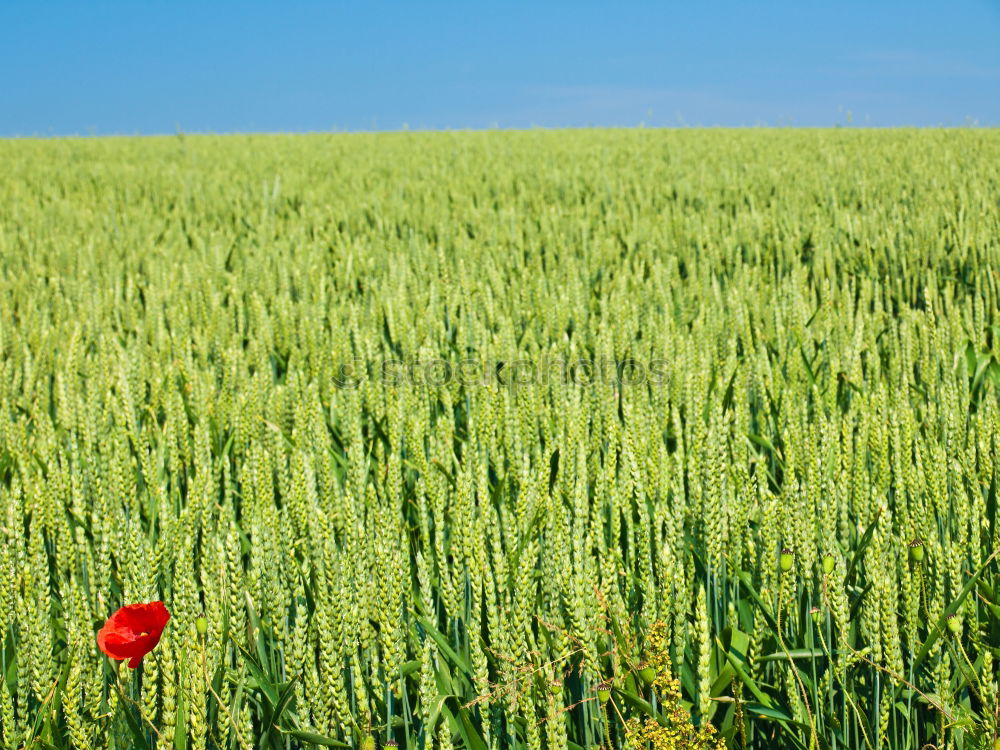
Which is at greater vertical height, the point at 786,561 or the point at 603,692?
the point at 786,561

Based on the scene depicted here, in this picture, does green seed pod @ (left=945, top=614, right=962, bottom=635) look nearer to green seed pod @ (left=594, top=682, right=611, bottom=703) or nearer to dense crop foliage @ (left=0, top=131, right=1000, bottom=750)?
dense crop foliage @ (left=0, top=131, right=1000, bottom=750)

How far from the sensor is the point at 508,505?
1479 millimetres

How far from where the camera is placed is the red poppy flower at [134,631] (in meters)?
0.90

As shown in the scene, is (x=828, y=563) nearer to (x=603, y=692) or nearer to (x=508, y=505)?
(x=603, y=692)

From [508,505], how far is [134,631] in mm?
705

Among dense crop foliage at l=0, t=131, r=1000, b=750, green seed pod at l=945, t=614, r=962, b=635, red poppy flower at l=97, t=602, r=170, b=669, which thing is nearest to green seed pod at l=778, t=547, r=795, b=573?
dense crop foliage at l=0, t=131, r=1000, b=750

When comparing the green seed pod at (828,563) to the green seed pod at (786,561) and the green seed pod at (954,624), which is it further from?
the green seed pod at (954,624)

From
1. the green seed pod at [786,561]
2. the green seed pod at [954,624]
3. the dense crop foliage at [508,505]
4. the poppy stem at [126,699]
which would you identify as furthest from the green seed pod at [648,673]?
the poppy stem at [126,699]

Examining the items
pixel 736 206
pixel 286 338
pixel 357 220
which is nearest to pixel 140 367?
pixel 286 338

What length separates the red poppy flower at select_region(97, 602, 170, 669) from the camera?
896 millimetres

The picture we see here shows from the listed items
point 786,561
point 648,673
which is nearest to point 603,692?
point 648,673

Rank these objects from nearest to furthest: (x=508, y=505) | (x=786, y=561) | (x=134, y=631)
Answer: (x=134, y=631), (x=786, y=561), (x=508, y=505)

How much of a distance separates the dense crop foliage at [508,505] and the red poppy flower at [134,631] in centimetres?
2

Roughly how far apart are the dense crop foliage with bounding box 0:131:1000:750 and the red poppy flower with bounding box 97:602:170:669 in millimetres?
25
